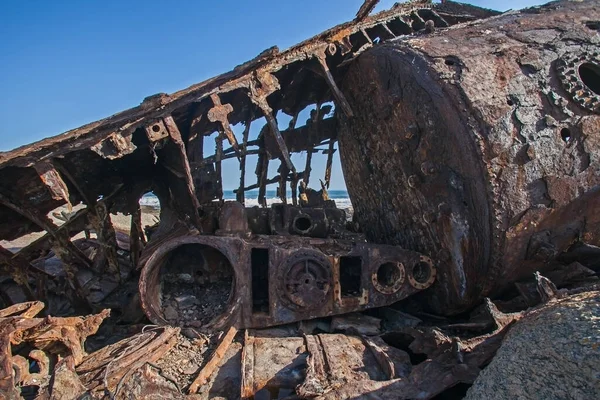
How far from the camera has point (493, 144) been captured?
364cm

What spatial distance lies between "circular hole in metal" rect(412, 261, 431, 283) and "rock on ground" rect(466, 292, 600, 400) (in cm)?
143

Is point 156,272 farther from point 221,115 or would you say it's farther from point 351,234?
point 351,234

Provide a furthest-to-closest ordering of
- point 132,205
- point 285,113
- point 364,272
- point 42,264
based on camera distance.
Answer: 1. point 285,113
2. point 42,264
3. point 132,205
4. point 364,272

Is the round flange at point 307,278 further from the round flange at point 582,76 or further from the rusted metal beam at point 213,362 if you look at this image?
the round flange at point 582,76

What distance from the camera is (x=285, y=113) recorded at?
22.0 feet

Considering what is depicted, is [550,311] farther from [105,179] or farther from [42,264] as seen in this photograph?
[42,264]

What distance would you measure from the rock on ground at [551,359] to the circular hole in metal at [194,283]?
2.77 m

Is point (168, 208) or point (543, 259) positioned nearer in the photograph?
point (543, 259)

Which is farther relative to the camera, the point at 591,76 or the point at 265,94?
the point at 265,94

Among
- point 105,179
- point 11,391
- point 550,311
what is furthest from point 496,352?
point 105,179

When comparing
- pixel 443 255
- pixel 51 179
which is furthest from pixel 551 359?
pixel 51 179

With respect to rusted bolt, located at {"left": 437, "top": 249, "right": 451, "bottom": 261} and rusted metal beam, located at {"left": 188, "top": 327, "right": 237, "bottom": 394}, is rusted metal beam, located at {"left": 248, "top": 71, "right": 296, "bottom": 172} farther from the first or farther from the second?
rusted metal beam, located at {"left": 188, "top": 327, "right": 237, "bottom": 394}

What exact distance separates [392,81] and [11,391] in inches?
177

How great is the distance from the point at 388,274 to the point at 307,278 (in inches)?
41.3
